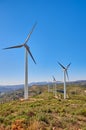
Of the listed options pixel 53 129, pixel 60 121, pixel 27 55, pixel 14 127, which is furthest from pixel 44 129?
pixel 27 55

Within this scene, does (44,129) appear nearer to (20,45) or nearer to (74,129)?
(74,129)

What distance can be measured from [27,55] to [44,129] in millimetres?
34616

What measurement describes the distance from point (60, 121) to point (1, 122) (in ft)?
12.2

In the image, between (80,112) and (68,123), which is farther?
(80,112)

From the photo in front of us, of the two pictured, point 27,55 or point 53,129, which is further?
point 27,55

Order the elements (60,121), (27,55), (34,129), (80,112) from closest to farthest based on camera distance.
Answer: (34,129) < (60,121) < (80,112) < (27,55)

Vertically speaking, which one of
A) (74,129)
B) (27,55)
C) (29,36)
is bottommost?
(74,129)

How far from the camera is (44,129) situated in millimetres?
12320

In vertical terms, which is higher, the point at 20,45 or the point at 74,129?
the point at 20,45

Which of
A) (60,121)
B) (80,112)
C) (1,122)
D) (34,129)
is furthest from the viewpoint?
(80,112)

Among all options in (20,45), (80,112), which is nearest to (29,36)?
(20,45)

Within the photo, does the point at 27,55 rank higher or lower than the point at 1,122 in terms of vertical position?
higher

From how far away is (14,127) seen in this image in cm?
1210

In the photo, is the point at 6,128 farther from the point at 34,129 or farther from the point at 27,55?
the point at 27,55
